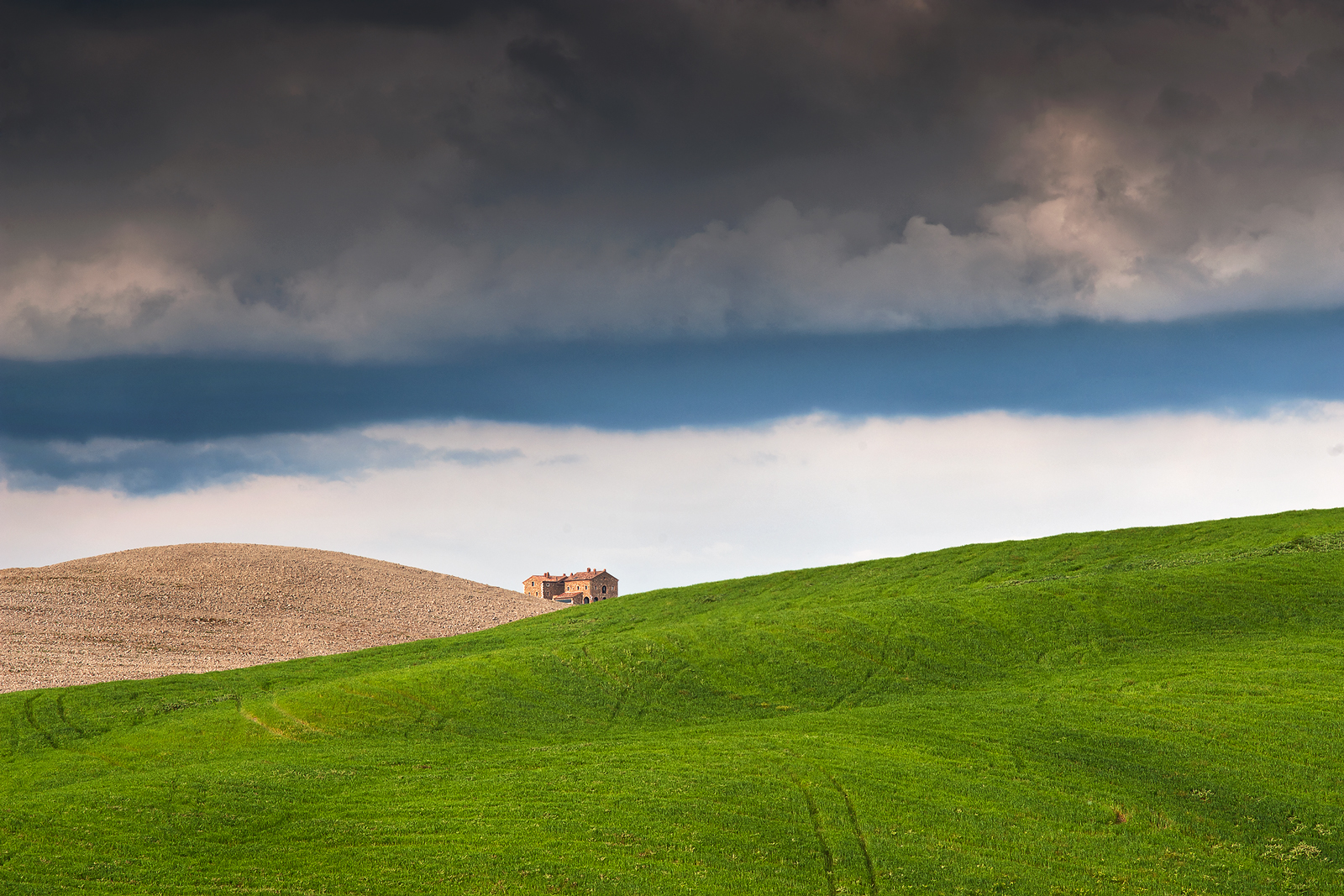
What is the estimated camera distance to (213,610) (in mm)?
90438

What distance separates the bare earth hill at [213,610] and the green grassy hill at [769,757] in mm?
16762

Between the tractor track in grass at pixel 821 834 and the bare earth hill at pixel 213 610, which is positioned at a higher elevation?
the bare earth hill at pixel 213 610

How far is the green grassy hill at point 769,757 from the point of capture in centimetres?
2589

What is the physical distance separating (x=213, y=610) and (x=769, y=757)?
7385 centimetres

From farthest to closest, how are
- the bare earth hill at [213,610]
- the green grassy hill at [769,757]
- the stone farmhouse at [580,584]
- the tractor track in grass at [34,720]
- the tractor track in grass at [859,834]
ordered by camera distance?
the stone farmhouse at [580,584] → the bare earth hill at [213,610] → the tractor track in grass at [34,720] → the green grassy hill at [769,757] → the tractor track in grass at [859,834]

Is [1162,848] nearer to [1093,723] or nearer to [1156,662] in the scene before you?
[1093,723]

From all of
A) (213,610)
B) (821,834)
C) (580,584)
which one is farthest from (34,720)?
(580,584)

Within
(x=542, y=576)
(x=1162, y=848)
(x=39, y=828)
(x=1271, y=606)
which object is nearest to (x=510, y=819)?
(x=39, y=828)

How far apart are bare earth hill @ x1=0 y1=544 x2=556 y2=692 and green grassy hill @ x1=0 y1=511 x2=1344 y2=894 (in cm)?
1676

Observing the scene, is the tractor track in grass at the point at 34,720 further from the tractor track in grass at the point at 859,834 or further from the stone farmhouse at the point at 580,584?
the stone farmhouse at the point at 580,584

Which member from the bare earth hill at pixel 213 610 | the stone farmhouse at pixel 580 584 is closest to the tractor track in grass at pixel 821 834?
Result: the bare earth hill at pixel 213 610

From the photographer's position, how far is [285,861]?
2630 cm

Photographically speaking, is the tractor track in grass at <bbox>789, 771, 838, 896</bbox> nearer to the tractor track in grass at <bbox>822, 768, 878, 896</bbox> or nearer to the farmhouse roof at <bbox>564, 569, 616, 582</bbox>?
the tractor track in grass at <bbox>822, 768, 878, 896</bbox>

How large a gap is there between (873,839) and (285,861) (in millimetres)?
16640
